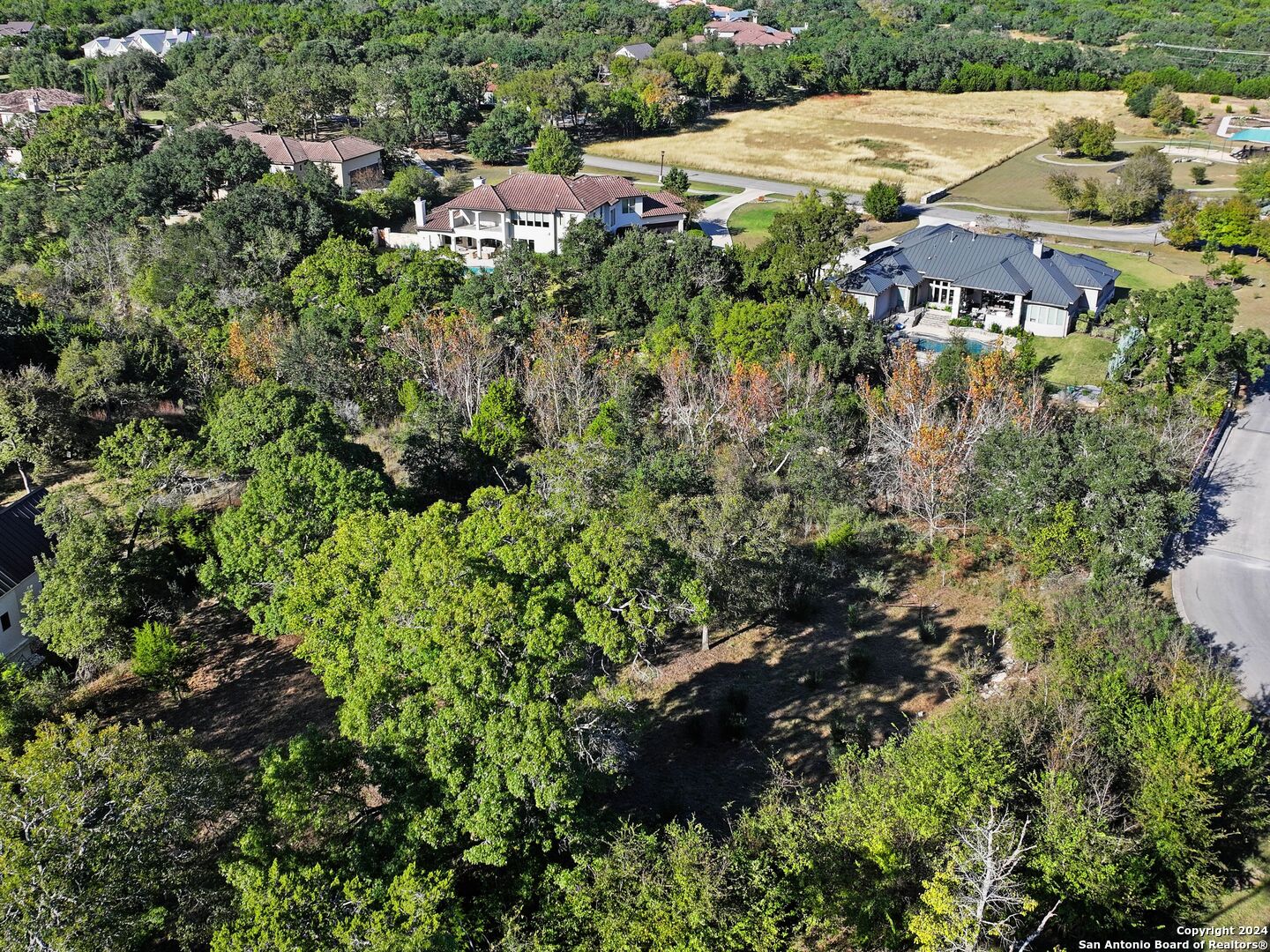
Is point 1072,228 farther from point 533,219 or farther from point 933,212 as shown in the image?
point 533,219

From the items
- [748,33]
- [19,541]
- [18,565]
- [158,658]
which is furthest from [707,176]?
[158,658]

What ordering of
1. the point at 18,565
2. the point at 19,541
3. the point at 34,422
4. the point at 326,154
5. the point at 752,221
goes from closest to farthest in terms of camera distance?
the point at 18,565, the point at 19,541, the point at 34,422, the point at 752,221, the point at 326,154

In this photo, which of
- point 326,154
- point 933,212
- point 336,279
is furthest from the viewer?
point 326,154

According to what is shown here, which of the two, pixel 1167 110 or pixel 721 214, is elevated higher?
pixel 1167 110

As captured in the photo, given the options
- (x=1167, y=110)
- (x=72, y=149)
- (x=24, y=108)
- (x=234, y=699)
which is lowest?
(x=234, y=699)

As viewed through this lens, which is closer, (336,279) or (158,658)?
(158,658)

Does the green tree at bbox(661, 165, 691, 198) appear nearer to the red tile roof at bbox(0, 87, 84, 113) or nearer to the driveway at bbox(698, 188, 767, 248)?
the driveway at bbox(698, 188, 767, 248)

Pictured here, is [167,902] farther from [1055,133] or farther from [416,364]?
[1055,133]
